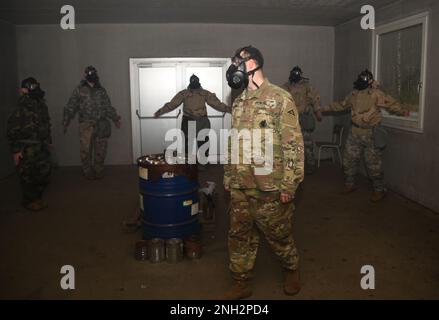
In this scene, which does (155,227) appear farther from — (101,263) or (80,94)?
(80,94)

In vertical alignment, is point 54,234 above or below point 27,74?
below

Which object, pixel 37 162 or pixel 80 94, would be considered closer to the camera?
pixel 37 162

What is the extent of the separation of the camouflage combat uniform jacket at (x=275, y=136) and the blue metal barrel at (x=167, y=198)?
3.16 ft

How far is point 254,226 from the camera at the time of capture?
9.98ft

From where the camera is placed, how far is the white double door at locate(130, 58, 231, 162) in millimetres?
8164

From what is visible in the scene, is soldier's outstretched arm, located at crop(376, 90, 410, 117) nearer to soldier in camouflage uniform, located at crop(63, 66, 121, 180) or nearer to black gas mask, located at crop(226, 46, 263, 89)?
black gas mask, located at crop(226, 46, 263, 89)

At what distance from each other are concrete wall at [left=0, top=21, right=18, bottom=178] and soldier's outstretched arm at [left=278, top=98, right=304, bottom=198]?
19.8 feet

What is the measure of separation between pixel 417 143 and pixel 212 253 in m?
3.25

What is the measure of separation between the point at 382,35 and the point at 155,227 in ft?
15.5

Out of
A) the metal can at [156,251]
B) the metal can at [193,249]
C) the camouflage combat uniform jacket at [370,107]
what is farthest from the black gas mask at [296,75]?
the metal can at [156,251]

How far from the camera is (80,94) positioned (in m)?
6.88

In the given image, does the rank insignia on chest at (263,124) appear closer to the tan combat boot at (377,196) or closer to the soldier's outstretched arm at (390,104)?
the soldier's outstretched arm at (390,104)
